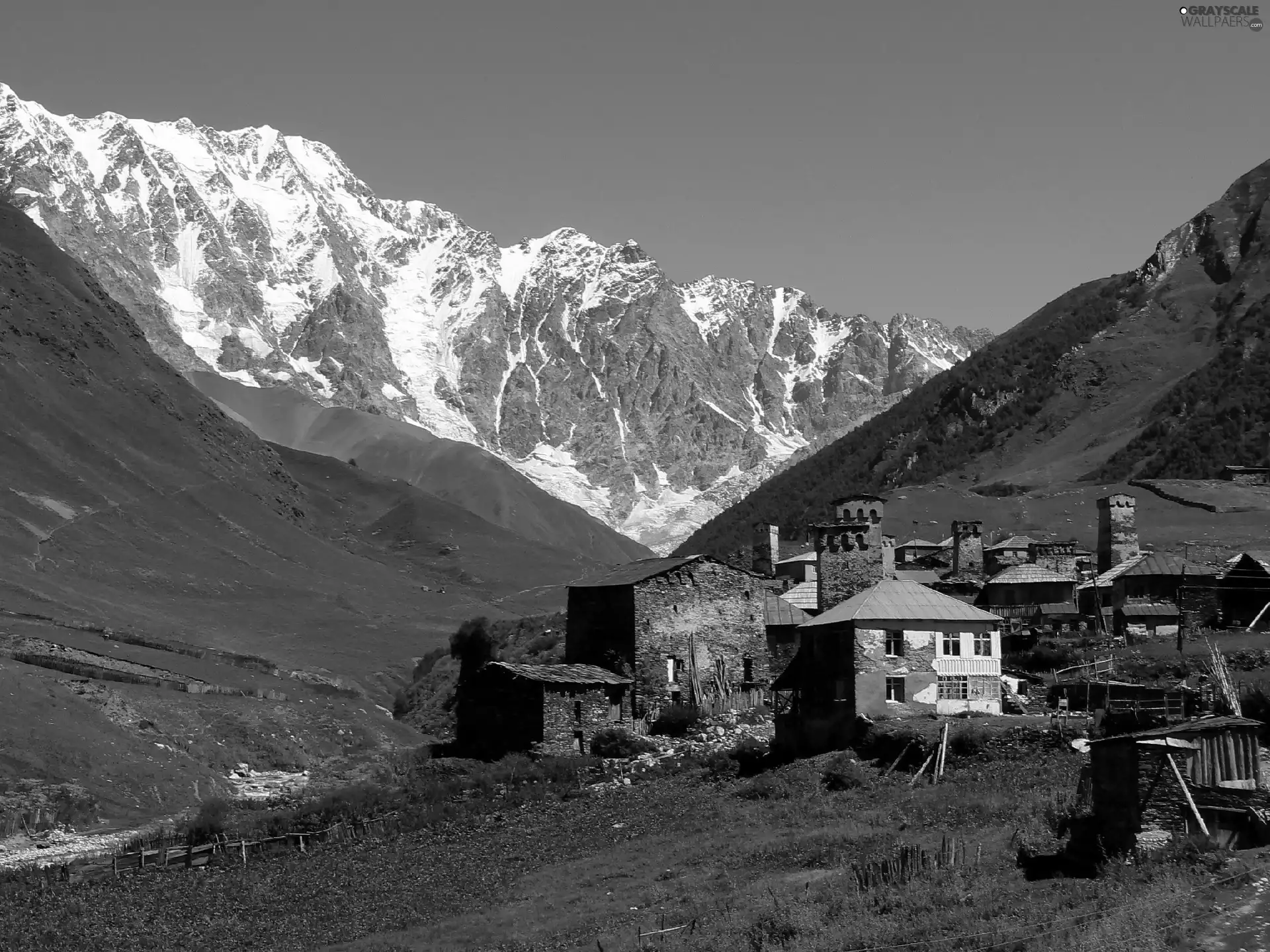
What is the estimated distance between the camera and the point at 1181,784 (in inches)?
1081

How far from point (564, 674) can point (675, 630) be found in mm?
5094

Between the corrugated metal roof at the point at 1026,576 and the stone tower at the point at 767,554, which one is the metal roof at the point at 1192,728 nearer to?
the corrugated metal roof at the point at 1026,576

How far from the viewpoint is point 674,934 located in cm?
2916

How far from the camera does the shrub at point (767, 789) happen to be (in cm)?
4266

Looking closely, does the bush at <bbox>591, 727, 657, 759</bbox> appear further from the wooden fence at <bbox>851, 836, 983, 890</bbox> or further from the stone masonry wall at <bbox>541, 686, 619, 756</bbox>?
the wooden fence at <bbox>851, 836, 983, 890</bbox>

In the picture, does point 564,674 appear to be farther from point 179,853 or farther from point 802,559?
point 802,559

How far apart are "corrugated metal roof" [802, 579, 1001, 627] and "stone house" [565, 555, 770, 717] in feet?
31.7

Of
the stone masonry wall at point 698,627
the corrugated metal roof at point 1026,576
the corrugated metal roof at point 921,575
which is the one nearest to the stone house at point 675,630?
the stone masonry wall at point 698,627

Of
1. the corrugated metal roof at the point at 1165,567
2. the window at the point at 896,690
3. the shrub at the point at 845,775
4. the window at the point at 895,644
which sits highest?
the corrugated metal roof at the point at 1165,567

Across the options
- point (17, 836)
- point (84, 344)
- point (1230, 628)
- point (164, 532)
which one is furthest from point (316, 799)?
point (84, 344)

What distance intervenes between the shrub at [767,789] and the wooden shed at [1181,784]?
14387 millimetres

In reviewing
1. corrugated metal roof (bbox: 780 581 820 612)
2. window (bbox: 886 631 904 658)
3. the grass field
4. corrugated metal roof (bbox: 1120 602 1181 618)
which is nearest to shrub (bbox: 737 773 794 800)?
the grass field

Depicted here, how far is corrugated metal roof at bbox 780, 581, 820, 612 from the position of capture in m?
67.4

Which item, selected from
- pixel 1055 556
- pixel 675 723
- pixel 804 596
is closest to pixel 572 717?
pixel 675 723
